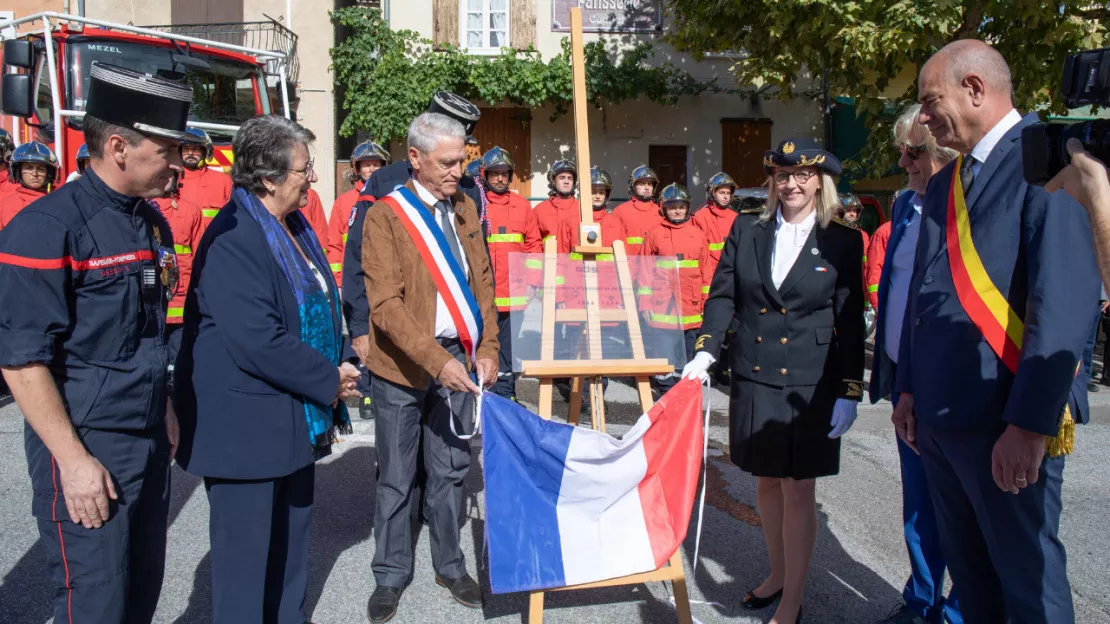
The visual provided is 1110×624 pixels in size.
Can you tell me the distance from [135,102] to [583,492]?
2.07 metres

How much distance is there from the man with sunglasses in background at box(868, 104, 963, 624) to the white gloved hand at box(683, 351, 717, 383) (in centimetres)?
70

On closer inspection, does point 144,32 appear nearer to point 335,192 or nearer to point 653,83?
point 335,192

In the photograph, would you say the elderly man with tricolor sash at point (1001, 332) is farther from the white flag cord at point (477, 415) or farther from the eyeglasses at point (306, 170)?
the eyeglasses at point (306, 170)

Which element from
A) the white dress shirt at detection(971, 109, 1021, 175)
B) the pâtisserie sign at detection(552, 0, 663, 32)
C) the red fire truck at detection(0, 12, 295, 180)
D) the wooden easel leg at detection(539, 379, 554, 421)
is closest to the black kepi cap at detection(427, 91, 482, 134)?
the wooden easel leg at detection(539, 379, 554, 421)

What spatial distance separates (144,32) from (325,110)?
348 inches

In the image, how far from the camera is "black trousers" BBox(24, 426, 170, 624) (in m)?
2.46

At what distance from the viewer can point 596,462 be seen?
10.8 ft

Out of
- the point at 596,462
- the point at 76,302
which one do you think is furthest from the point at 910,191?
the point at 76,302

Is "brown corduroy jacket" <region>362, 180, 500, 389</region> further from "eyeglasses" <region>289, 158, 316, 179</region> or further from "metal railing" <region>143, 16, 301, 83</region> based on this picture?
"metal railing" <region>143, 16, 301, 83</region>

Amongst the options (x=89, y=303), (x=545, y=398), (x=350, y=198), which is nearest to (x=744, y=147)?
(x=350, y=198)

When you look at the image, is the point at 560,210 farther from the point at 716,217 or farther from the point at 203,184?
the point at 203,184

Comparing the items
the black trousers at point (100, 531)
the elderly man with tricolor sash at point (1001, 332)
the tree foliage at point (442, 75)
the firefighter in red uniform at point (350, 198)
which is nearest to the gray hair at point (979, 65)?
the elderly man with tricolor sash at point (1001, 332)

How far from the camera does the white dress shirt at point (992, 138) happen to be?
2.55 m

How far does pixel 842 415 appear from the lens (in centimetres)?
338
